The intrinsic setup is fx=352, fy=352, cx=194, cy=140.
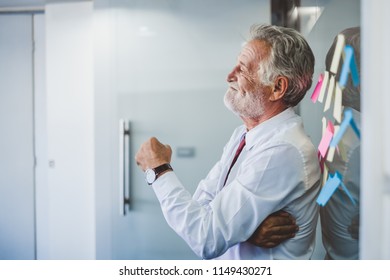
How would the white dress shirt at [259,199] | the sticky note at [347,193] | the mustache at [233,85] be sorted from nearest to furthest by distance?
the white dress shirt at [259,199] < the sticky note at [347,193] < the mustache at [233,85]

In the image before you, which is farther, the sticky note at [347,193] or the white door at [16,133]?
the white door at [16,133]

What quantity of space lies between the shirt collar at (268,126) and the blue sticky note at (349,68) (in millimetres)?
196

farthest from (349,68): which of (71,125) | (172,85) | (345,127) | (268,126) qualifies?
(71,125)

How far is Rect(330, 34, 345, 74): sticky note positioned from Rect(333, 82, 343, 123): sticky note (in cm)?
6

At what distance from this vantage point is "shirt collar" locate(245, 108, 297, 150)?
3.98 ft

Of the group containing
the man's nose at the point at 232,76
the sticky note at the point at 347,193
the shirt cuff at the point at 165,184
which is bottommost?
the sticky note at the point at 347,193

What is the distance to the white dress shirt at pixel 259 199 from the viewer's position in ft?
3.54

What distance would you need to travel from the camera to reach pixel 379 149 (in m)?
1.09

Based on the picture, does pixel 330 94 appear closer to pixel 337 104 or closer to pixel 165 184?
pixel 337 104

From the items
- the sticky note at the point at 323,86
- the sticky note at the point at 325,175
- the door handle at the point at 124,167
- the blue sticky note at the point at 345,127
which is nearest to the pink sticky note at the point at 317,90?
the sticky note at the point at 323,86

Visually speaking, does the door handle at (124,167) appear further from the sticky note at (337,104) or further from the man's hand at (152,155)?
the sticky note at (337,104)

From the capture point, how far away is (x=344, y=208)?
1215 mm

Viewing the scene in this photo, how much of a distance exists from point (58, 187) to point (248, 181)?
3.12 feet

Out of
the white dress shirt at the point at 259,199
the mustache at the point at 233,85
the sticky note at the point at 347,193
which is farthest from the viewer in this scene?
the mustache at the point at 233,85
